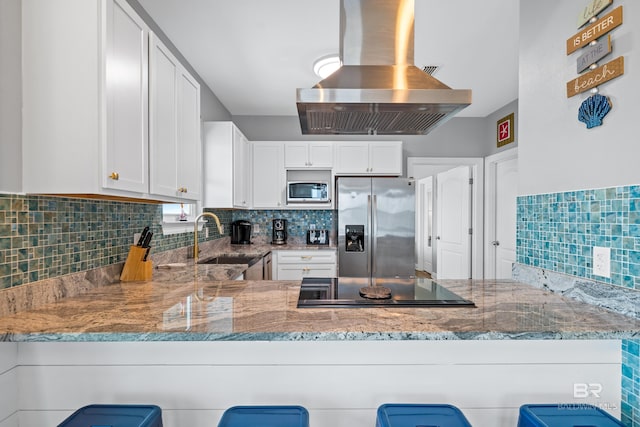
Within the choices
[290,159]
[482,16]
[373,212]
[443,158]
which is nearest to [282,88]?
[290,159]

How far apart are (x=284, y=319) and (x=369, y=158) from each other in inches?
132

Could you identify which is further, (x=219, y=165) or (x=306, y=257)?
(x=306, y=257)

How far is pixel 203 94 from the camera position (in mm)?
3455

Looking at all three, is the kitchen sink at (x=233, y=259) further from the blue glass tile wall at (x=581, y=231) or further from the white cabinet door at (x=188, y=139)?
the blue glass tile wall at (x=581, y=231)

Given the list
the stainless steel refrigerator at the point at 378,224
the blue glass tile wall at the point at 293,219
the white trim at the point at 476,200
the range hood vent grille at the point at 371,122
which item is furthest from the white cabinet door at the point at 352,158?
the range hood vent grille at the point at 371,122

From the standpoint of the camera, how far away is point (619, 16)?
1233mm

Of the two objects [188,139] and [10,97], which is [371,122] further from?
[10,97]

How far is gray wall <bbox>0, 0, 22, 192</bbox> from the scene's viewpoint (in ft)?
3.83

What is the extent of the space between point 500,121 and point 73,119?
4.39 metres

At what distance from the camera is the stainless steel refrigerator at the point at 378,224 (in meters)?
3.84

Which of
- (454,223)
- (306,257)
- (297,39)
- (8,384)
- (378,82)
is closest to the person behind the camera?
(8,384)

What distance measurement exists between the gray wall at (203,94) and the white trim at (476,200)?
2500mm

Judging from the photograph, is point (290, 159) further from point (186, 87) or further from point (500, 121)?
point (500, 121)

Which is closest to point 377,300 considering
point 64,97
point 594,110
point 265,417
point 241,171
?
point 265,417
